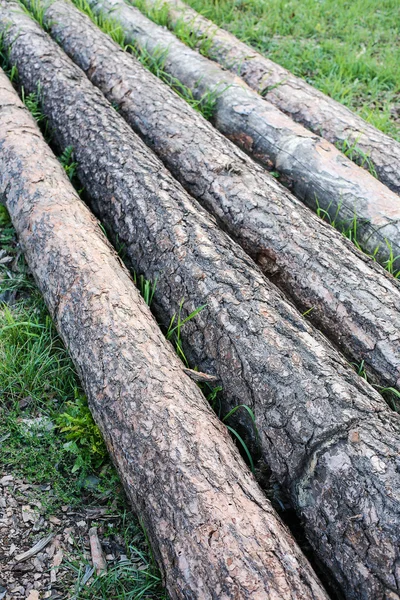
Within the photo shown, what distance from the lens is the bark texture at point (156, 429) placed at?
1.67 meters

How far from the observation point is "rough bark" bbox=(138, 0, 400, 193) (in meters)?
3.48

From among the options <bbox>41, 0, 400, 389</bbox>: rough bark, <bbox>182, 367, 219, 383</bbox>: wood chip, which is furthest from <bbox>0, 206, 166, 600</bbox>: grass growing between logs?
<bbox>41, 0, 400, 389</bbox>: rough bark

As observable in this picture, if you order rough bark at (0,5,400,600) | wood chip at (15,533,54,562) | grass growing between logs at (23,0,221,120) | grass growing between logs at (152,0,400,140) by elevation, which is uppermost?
grass growing between logs at (152,0,400,140)

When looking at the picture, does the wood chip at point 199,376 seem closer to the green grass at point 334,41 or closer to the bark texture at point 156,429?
the bark texture at point 156,429

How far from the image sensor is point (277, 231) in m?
2.70

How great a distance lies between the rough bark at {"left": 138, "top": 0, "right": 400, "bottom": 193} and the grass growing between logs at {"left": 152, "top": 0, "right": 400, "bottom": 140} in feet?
0.60

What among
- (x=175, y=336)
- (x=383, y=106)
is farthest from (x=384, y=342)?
(x=383, y=106)

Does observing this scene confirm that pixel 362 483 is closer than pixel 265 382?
Yes

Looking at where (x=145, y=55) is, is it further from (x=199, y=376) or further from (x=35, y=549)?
(x=35, y=549)

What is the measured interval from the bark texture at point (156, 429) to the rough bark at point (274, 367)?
0.47 ft

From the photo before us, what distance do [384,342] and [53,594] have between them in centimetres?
158

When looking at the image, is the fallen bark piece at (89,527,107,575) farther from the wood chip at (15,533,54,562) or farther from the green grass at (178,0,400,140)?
the green grass at (178,0,400,140)

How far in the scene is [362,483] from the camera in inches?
69.7

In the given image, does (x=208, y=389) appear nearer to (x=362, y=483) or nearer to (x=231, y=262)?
(x=231, y=262)
